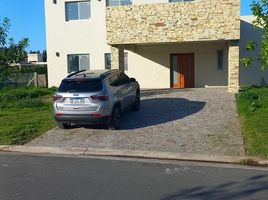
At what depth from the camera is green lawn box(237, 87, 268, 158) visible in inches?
374

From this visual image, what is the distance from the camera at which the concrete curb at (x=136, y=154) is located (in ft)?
28.5

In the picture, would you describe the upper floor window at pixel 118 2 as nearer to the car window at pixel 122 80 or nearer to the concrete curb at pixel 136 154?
the car window at pixel 122 80

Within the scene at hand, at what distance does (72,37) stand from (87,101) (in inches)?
570

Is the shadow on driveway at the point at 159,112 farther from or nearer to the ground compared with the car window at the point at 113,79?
nearer to the ground

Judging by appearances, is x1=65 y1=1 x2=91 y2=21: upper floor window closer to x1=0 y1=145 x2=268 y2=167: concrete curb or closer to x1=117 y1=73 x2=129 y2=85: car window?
x1=117 y1=73 x2=129 y2=85: car window

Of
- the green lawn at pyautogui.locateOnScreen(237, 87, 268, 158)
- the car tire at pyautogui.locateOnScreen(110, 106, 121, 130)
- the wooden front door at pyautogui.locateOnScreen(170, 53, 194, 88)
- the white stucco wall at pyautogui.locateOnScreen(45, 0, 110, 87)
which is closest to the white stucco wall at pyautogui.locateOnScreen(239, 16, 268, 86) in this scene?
the wooden front door at pyautogui.locateOnScreen(170, 53, 194, 88)

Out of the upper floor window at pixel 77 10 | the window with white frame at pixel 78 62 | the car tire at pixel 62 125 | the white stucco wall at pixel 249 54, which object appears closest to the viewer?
the car tire at pixel 62 125

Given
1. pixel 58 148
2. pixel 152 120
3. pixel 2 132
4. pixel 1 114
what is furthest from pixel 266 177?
pixel 1 114

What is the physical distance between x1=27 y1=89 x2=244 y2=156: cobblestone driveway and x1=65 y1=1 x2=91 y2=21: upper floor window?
11037 mm

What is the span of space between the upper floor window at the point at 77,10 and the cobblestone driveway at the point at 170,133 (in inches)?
435

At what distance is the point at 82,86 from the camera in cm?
1183

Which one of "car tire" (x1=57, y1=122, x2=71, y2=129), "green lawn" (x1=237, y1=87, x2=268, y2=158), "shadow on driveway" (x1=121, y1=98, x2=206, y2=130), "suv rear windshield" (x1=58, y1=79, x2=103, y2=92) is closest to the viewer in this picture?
"green lawn" (x1=237, y1=87, x2=268, y2=158)

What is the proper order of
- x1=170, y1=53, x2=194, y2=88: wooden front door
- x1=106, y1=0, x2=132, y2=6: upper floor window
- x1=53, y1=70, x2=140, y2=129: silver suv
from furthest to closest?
x1=170, y1=53, x2=194, y2=88: wooden front door
x1=106, y1=0, x2=132, y2=6: upper floor window
x1=53, y1=70, x2=140, y2=129: silver suv

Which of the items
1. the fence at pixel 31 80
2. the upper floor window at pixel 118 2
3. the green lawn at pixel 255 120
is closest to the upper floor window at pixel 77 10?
the upper floor window at pixel 118 2
